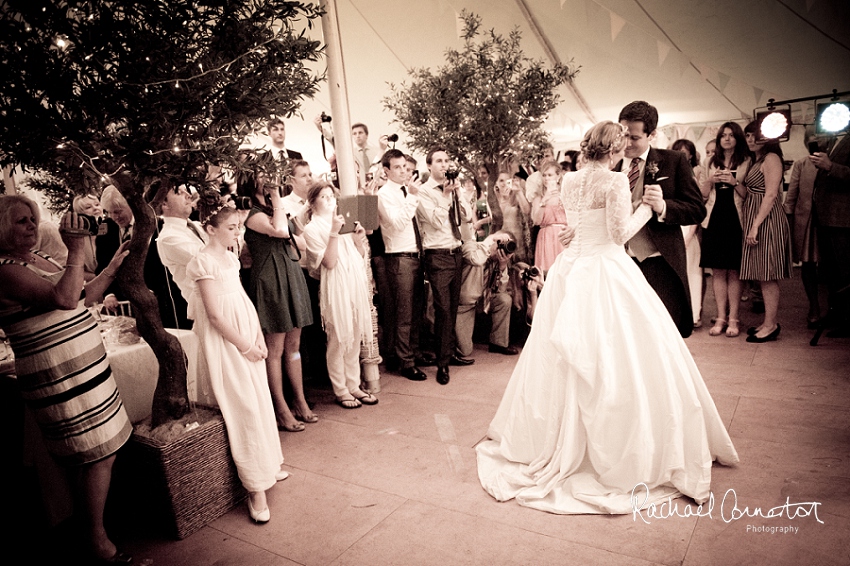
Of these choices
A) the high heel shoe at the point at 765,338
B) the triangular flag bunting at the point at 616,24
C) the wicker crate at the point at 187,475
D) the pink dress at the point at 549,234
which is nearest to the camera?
the wicker crate at the point at 187,475

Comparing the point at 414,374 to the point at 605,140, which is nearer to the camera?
the point at 605,140

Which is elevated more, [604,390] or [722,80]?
[722,80]

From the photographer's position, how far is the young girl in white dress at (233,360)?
252 centimetres

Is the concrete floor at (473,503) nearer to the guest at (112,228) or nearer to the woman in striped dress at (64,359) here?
the woman in striped dress at (64,359)

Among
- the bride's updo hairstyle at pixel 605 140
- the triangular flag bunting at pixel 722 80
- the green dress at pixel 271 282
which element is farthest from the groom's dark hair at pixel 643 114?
the triangular flag bunting at pixel 722 80

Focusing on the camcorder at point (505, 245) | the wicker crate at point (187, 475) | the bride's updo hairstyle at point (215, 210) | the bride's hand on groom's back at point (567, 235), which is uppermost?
the bride's updo hairstyle at point (215, 210)

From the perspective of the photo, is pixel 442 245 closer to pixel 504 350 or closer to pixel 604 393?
pixel 504 350

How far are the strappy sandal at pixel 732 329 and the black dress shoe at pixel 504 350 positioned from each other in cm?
199

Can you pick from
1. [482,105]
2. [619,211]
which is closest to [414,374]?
[619,211]

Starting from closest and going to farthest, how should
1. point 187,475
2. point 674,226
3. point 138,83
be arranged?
point 138,83
point 187,475
point 674,226

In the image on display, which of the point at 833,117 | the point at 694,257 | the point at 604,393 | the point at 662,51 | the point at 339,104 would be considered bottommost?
the point at 604,393

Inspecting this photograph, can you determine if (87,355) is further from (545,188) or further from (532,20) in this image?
(532,20)

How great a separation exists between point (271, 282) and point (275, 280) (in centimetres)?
3

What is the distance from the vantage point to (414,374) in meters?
4.41
